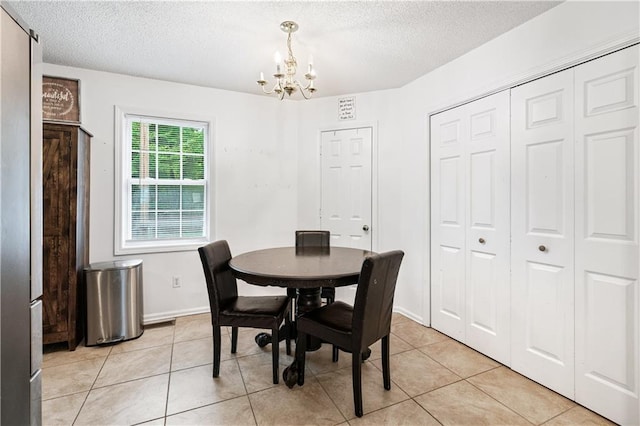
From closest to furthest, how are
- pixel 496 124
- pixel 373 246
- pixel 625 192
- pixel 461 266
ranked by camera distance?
1. pixel 625 192
2. pixel 496 124
3. pixel 461 266
4. pixel 373 246

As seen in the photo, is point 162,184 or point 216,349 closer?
point 216,349

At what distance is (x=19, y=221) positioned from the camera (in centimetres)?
89

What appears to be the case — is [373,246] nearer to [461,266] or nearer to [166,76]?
[461,266]

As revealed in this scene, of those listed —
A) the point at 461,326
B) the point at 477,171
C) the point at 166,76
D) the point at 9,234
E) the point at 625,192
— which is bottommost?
the point at 461,326

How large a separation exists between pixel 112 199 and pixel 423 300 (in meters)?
3.28

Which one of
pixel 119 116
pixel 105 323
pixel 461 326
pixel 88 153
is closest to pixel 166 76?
pixel 119 116

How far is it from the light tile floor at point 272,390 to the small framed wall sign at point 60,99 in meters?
2.03

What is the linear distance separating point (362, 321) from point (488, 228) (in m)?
1.44

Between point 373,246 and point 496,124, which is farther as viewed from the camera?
point 373,246

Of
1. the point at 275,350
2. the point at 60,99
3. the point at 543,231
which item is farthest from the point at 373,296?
the point at 60,99

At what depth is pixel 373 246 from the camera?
3.49m

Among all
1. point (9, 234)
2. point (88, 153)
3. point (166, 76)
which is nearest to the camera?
point (9, 234)

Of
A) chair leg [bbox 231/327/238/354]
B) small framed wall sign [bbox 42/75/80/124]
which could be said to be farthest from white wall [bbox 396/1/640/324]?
small framed wall sign [bbox 42/75/80/124]

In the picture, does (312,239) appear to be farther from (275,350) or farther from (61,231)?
(61,231)
